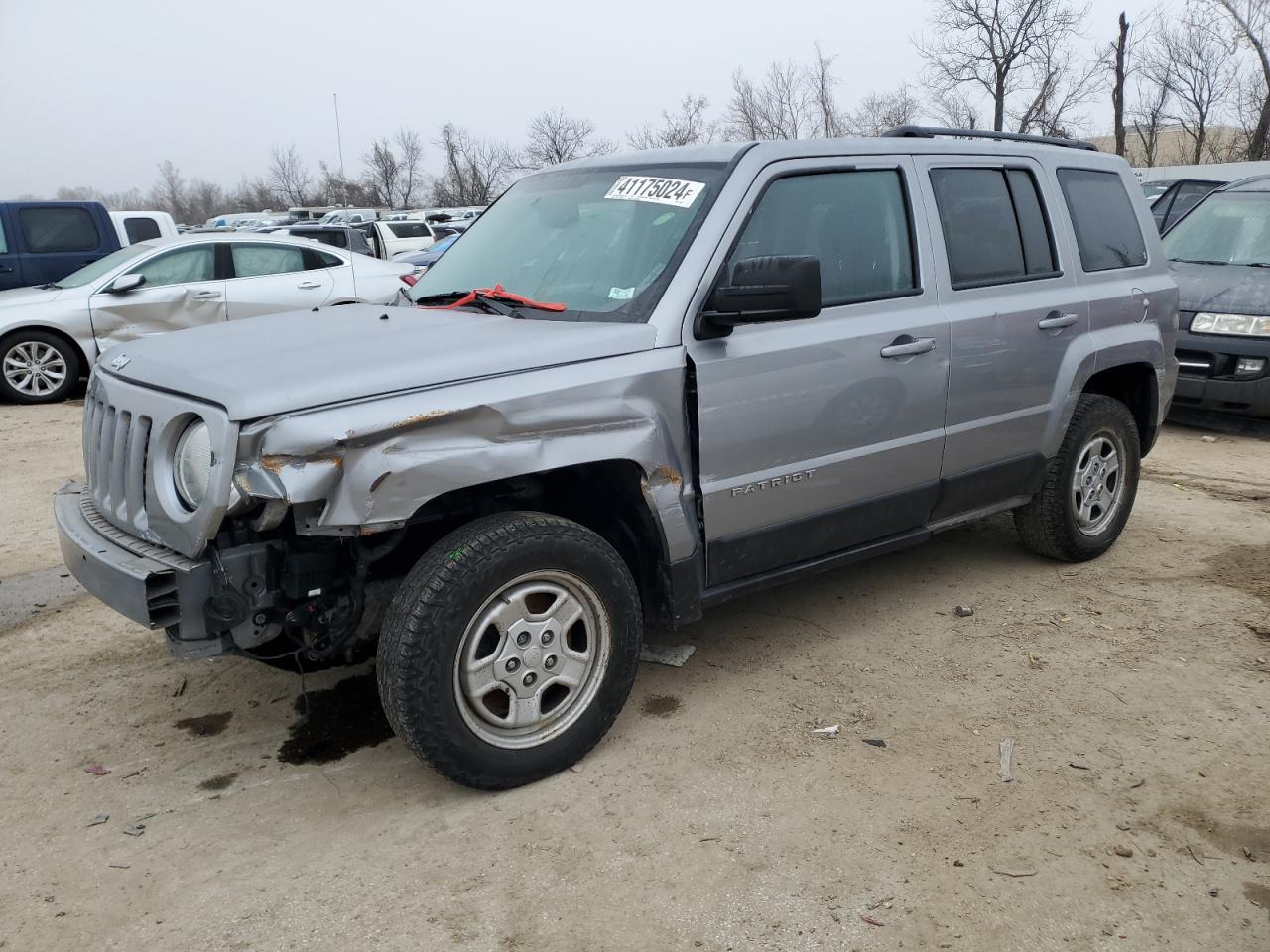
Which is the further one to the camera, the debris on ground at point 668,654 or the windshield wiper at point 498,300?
the debris on ground at point 668,654

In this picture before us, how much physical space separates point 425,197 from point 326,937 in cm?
6319

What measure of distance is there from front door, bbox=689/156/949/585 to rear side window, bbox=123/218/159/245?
1224cm

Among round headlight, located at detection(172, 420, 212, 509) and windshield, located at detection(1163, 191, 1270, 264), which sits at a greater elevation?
windshield, located at detection(1163, 191, 1270, 264)

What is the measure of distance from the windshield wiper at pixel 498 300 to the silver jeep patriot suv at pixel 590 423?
1 centimetres

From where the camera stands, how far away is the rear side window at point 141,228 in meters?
13.8

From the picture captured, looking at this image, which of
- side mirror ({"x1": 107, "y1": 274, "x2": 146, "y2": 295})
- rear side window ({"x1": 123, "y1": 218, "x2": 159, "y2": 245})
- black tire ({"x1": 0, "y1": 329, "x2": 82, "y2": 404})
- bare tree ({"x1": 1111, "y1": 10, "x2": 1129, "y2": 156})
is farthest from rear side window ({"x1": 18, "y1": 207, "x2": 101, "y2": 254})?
bare tree ({"x1": 1111, "y1": 10, "x2": 1129, "y2": 156})

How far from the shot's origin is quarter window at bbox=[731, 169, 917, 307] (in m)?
3.74

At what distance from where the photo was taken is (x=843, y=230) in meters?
3.95

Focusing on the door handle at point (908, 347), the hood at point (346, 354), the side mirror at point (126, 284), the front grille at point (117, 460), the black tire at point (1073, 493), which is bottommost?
the black tire at point (1073, 493)

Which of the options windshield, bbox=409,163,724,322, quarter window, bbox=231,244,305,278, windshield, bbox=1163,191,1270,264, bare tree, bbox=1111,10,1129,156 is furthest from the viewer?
bare tree, bbox=1111,10,1129,156

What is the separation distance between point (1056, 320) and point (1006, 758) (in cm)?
204

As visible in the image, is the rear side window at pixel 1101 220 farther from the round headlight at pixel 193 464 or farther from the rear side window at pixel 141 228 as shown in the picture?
the rear side window at pixel 141 228

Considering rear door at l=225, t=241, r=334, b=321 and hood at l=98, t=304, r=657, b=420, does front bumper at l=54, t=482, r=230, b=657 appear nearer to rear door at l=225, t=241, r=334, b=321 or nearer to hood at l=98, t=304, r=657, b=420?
hood at l=98, t=304, r=657, b=420

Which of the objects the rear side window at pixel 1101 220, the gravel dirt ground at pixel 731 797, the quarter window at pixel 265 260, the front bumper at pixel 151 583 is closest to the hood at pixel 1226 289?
the rear side window at pixel 1101 220
